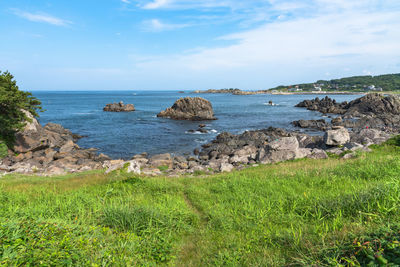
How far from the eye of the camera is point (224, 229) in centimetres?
633

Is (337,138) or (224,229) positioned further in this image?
(337,138)

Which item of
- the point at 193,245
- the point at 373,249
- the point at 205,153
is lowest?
the point at 205,153

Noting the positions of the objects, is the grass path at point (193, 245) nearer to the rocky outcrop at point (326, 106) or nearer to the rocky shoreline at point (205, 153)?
the rocky shoreline at point (205, 153)

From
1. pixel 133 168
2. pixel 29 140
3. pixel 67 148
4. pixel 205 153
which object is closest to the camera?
pixel 133 168

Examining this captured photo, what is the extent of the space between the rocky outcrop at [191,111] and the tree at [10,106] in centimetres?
3886

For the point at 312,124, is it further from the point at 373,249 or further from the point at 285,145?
the point at 373,249

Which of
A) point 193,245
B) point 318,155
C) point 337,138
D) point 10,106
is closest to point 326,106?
point 337,138

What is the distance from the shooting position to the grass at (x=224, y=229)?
13.7 ft

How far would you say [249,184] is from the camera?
32.8 ft

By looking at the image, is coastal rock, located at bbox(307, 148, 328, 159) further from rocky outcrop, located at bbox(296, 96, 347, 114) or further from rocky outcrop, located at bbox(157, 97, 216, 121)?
rocky outcrop, located at bbox(296, 96, 347, 114)

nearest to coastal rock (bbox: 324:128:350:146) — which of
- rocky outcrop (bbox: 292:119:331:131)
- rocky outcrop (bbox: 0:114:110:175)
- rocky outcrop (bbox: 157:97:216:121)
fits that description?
rocky outcrop (bbox: 0:114:110:175)

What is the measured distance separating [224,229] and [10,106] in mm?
29373

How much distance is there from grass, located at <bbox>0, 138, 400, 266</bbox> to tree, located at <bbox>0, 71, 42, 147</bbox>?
2050cm

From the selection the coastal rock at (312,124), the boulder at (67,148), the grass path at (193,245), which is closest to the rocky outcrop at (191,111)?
the coastal rock at (312,124)
